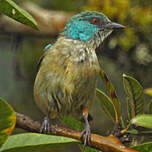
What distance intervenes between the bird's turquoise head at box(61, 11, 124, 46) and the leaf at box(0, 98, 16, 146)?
177cm

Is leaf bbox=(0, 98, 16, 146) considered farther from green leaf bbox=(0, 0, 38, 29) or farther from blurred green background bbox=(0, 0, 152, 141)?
blurred green background bbox=(0, 0, 152, 141)

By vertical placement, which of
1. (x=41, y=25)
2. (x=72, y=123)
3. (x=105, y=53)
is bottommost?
(x=72, y=123)

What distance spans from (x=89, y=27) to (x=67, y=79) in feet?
2.26

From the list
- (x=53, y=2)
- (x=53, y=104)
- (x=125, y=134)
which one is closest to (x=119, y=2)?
(x=53, y=2)

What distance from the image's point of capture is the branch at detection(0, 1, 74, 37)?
443cm

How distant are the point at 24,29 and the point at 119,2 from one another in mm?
1240

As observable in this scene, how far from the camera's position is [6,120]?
1.05 m

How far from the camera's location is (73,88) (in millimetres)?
2396

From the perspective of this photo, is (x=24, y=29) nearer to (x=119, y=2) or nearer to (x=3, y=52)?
(x=3, y=52)

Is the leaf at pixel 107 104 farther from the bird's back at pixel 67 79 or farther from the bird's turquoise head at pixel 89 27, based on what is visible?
the bird's turquoise head at pixel 89 27

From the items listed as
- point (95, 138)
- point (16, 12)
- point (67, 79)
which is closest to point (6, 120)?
point (16, 12)

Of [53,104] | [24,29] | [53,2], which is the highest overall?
[53,2]

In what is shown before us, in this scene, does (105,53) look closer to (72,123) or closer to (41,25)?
(41,25)

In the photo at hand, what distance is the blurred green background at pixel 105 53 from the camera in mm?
4051
